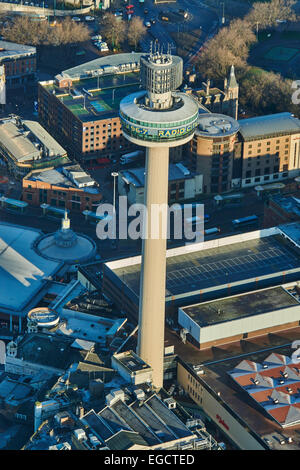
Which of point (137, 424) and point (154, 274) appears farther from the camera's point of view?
point (154, 274)

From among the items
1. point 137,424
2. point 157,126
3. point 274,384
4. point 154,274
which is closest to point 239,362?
point 274,384

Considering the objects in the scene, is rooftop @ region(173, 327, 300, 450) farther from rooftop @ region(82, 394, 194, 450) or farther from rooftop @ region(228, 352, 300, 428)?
rooftop @ region(82, 394, 194, 450)

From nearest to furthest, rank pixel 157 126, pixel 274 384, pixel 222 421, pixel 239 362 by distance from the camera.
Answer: pixel 157 126 → pixel 222 421 → pixel 274 384 → pixel 239 362

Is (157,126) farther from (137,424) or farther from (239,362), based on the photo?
(239,362)

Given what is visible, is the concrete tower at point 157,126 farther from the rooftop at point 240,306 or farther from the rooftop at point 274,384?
the rooftop at point 274,384

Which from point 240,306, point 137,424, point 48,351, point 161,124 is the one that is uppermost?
point 161,124
